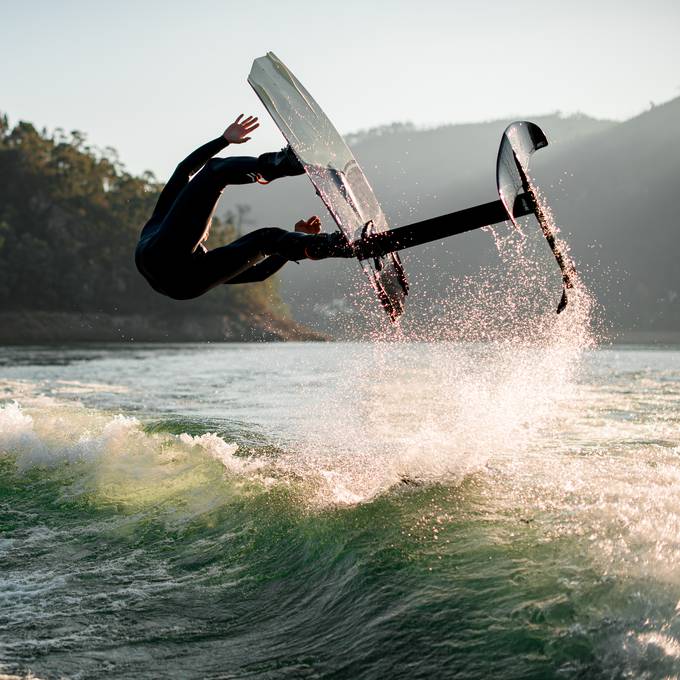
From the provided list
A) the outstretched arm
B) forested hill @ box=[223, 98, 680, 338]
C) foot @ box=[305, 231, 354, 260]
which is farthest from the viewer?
forested hill @ box=[223, 98, 680, 338]

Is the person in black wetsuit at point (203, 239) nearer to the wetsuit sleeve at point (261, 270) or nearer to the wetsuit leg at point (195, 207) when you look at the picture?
the wetsuit leg at point (195, 207)

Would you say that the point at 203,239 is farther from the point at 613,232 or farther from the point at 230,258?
the point at 613,232

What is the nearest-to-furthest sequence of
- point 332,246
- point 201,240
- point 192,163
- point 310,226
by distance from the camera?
point 332,246, point 201,240, point 192,163, point 310,226

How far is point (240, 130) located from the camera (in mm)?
6480

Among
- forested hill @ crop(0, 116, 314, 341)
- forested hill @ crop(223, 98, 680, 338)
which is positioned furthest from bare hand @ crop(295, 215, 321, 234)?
forested hill @ crop(223, 98, 680, 338)

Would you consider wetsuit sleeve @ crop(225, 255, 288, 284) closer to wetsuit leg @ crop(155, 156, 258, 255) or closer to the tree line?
wetsuit leg @ crop(155, 156, 258, 255)

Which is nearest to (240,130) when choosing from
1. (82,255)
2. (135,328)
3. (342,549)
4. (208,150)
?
(208,150)

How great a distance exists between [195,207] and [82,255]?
316ft

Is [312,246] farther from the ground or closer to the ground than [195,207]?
closer to the ground

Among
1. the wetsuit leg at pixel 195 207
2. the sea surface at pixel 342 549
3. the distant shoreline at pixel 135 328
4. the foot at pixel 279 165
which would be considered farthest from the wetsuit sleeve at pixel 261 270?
the distant shoreline at pixel 135 328

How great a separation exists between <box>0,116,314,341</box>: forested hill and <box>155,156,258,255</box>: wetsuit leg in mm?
75165

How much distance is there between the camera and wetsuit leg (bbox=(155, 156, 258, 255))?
6051 millimetres

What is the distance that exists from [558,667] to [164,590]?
2.68 meters

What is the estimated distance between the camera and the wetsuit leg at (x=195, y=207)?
19.9 ft
